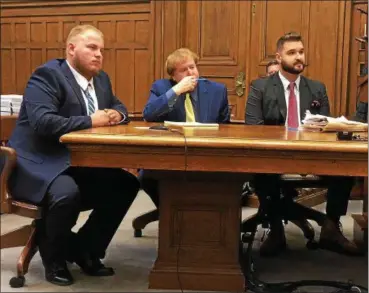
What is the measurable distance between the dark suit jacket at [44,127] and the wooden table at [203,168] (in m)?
0.33

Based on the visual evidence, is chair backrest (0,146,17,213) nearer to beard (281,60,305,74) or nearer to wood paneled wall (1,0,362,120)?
beard (281,60,305,74)

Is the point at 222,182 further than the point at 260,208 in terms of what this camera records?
No

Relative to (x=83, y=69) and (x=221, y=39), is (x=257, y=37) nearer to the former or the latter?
(x=221, y=39)

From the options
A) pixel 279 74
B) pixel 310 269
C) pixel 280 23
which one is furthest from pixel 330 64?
pixel 310 269

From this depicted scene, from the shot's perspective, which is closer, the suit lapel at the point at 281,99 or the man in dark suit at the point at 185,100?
the man in dark suit at the point at 185,100

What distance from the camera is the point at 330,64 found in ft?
17.3

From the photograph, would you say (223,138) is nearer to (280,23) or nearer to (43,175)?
(43,175)

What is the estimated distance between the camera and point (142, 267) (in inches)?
110

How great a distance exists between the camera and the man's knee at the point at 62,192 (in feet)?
7.75

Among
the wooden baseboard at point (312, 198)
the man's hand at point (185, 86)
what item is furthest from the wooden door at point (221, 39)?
the man's hand at point (185, 86)

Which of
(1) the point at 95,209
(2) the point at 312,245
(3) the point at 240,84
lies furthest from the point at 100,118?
(3) the point at 240,84

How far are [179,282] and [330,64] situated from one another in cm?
345

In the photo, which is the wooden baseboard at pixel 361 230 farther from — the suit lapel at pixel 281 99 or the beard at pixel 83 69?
the beard at pixel 83 69

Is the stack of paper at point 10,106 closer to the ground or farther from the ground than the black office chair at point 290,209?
farther from the ground
